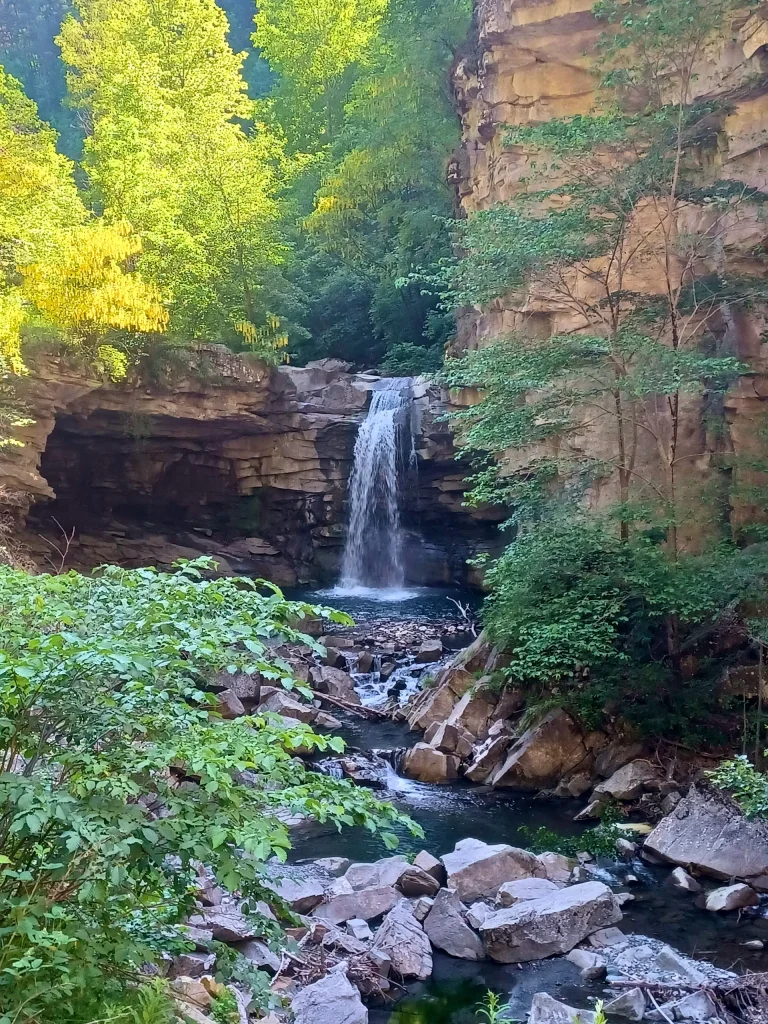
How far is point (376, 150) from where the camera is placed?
2148 cm

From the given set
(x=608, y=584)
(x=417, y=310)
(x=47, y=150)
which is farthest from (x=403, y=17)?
(x=608, y=584)

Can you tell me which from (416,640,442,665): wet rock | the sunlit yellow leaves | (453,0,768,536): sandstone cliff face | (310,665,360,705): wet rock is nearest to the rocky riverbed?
(310,665,360,705): wet rock

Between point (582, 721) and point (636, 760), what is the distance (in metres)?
0.74

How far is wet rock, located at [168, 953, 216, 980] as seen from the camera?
4445 mm

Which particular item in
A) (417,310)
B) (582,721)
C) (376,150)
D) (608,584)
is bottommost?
(582,721)

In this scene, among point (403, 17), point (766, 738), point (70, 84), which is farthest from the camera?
point (70, 84)

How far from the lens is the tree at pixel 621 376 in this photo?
30.5ft

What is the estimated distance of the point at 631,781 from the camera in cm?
857

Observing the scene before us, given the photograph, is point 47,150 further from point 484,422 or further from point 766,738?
point 766,738

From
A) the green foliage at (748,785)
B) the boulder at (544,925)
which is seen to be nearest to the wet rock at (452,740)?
the boulder at (544,925)

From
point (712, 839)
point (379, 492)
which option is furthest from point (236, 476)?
point (712, 839)

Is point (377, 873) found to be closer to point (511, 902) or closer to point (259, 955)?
point (511, 902)

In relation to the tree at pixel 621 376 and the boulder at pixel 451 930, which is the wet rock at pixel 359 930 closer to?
the boulder at pixel 451 930

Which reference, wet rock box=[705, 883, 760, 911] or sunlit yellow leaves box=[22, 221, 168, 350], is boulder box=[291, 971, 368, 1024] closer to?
wet rock box=[705, 883, 760, 911]
